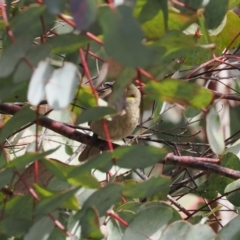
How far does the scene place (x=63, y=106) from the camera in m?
0.67

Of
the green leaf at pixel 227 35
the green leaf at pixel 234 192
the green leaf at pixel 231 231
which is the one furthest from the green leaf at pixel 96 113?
the green leaf at pixel 227 35

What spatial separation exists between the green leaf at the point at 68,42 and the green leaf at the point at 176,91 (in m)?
0.09

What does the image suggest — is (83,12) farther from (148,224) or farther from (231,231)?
(231,231)

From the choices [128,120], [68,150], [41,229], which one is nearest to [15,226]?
[41,229]

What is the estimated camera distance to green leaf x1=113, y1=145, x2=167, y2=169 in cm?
71

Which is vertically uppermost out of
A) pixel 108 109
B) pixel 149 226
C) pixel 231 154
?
pixel 108 109

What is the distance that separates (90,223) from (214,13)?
38 centimetres

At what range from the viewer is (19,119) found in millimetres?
818

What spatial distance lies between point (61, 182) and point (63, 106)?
0.71ft

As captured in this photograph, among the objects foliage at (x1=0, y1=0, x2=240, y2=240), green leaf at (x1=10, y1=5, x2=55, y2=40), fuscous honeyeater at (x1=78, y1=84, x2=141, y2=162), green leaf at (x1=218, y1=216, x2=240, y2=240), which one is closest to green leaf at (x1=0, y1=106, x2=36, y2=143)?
foliage at (x1=0, y1=0, x2=240, y2=240)

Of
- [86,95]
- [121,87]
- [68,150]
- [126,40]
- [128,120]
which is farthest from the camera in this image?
[68,150]

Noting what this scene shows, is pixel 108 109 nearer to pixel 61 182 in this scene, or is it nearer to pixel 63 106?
pixel 63 106

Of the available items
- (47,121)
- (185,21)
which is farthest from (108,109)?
(47,121)

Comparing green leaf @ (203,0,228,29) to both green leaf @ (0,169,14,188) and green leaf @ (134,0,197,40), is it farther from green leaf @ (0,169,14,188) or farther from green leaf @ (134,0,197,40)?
green leaf @ (0,169,14,188)
